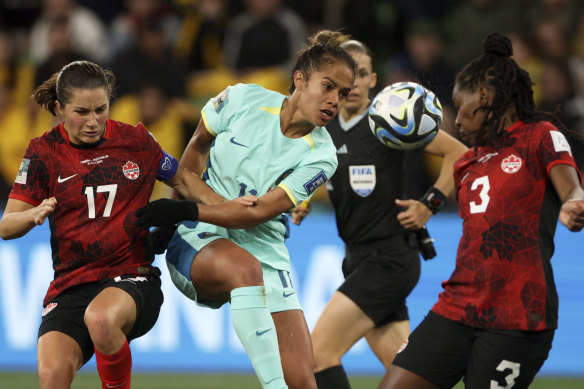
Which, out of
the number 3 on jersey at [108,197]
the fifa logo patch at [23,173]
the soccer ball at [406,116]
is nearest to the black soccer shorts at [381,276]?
the soccer ball at [406,116]

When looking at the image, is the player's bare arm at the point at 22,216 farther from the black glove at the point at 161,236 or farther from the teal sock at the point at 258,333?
the teal sock at the point at 258,333

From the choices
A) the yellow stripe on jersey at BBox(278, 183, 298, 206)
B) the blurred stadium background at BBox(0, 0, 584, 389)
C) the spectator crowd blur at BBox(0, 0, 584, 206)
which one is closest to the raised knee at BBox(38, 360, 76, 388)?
the yellow stripe on jersey at BBox(278, 183, 298, 206)

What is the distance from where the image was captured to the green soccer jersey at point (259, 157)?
4.50 meters

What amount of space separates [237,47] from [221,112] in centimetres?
504

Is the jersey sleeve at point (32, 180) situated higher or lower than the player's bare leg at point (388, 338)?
higher

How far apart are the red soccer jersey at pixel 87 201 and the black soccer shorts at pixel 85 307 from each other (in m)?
0.05

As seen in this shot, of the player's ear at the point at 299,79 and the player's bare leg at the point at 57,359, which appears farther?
the player's ear at the point at 299,79

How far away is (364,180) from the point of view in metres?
5.55

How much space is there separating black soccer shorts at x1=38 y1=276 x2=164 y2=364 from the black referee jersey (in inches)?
66.8

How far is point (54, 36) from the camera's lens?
377 inches

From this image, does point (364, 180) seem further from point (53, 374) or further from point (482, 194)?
point (53, 374)

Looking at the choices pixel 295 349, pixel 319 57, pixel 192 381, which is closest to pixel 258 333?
pixel 295 349

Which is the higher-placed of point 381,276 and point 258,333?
point 381,276

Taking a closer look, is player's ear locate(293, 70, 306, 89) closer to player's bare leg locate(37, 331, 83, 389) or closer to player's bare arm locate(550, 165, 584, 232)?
player's bare arm locate(550, 165, 584, 232)
